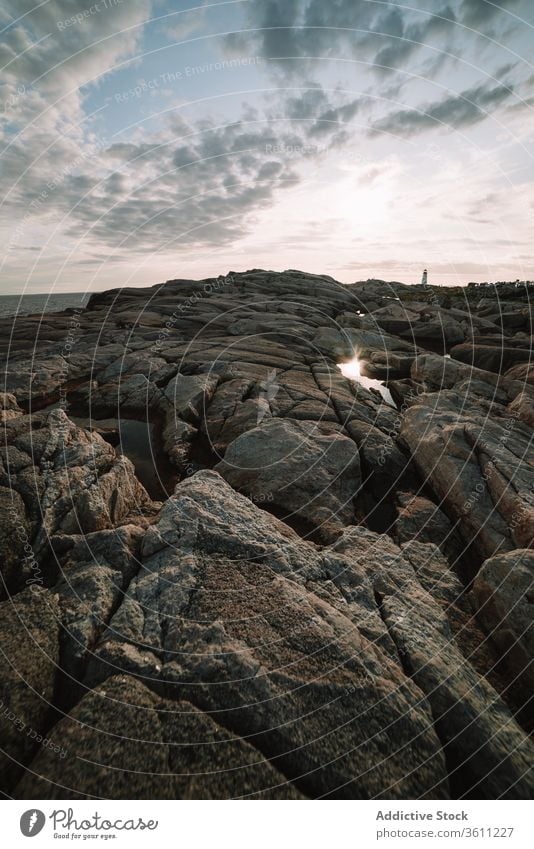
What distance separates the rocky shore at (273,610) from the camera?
15.6 ft

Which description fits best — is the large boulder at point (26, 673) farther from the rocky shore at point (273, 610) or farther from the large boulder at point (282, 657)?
the large boulder at point (282, 657)

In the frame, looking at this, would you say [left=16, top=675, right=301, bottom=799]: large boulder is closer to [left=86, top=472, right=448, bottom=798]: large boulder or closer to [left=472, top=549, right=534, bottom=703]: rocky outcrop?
[left=86, top=472, right=448, bottom=798]: large boulder

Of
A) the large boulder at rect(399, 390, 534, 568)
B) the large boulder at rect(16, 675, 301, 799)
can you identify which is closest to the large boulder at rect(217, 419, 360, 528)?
the large boulder at rect(399, 390, 534, 568)

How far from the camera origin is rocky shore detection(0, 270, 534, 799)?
187 inches

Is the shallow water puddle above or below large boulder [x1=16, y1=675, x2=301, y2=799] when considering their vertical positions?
above

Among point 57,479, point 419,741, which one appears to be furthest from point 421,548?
point 57,479

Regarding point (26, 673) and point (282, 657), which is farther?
point (282, 657)

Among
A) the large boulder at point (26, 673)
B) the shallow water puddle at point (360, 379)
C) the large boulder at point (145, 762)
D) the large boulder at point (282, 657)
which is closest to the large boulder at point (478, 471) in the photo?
the large boulder at point (282, 657)

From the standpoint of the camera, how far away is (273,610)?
6.60m

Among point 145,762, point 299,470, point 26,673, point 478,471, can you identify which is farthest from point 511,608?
point 26,673

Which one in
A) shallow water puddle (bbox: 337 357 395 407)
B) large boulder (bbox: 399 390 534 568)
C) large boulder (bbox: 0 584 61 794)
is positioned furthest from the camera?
shallow water puddle (bbox: 337 357 395 407)

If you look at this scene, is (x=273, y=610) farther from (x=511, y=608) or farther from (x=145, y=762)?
(x=511, y=608)

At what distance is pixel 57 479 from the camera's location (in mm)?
8781

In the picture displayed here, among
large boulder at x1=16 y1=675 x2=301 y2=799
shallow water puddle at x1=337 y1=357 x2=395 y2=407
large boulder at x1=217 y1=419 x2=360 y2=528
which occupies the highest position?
shallow water puddle at x1=337 y1=357 x2=395 y2=407
